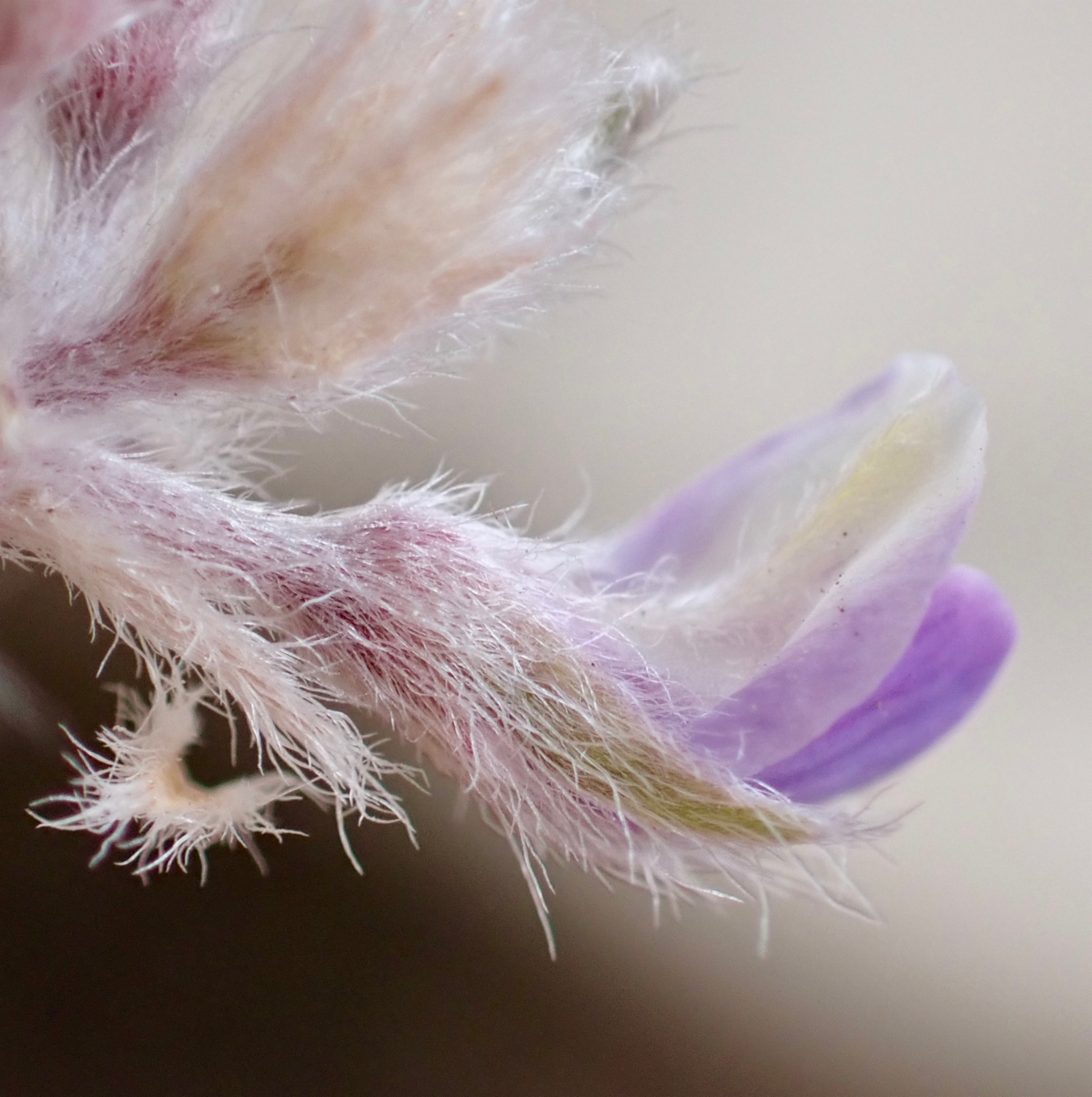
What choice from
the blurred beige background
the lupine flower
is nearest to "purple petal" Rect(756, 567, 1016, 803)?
the lupine flower

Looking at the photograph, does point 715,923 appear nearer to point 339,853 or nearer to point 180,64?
point 339,853

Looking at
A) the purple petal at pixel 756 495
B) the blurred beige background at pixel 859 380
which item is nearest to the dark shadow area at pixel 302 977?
the blurred beige background at pixel 859 380

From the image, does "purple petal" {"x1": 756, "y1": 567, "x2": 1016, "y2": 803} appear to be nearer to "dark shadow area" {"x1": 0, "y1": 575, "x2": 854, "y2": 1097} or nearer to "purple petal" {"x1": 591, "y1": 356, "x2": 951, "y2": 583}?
"purple petal" {"x1": 591, "y1": 356, "x2": 951, "y2": 583}

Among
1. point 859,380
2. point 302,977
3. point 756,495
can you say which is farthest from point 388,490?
point 859,380

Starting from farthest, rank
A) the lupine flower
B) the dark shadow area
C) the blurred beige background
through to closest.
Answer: the blurred beige background, the dark shadow area, the lupine flower

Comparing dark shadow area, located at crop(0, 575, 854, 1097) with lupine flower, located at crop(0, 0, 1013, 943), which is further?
dark shadow area, located at crop(0, 575, 854, 1097)

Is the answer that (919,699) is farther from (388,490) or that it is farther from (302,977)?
(302,977)

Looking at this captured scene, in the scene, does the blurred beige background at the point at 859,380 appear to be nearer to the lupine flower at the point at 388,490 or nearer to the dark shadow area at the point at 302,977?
the dark shadow area at the point at 302,977

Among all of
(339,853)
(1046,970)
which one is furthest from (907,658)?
(1046,970)
